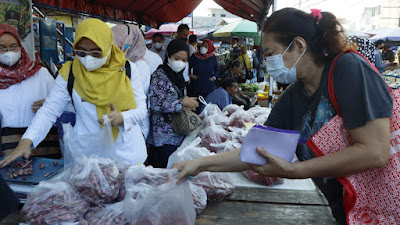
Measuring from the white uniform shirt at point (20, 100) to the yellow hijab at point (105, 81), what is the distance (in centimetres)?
46

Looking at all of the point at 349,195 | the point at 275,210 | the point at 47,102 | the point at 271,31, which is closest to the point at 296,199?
the point at 275,210

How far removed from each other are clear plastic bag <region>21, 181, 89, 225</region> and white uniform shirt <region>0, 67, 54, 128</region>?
1.28 metres

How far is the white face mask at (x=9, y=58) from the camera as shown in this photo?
2.36 metres

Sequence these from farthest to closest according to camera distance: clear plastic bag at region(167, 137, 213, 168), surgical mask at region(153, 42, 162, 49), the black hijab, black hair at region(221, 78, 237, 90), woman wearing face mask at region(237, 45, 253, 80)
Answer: woman wearing face mask at region(237, 45, 253, 80)
surgical mask at region(153, 42, 162, 49)
black hair at region(221, 78, 237, 90)
the black hijab
clear plastic bag at region(167, 137, 213, 168)

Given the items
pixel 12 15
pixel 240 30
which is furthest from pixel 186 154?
pixel 240 30

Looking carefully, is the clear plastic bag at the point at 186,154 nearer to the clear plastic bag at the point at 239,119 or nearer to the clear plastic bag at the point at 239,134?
the clear plastic bag at the point at 239,134

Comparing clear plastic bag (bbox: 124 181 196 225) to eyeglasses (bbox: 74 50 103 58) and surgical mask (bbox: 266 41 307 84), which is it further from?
eyeglasses (bbox: 74 50 103 58)

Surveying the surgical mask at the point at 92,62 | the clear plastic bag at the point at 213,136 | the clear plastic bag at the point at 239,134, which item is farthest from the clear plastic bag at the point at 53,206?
the clear plastic bag at the point at 239,134

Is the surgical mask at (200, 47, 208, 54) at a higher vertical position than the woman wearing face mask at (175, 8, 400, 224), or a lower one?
higher

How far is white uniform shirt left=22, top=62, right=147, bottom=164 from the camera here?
2.06 metres

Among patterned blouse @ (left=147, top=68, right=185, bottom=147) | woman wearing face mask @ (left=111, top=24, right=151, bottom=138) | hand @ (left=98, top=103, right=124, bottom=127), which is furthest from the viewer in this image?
woman wearing face mask @ (left=111, top=24, right=151, bottom=138)

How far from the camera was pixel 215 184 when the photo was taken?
5.26 feet

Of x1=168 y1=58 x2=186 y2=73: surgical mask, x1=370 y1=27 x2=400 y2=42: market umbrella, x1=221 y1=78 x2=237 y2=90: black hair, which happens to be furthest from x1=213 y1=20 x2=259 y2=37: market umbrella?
x1=168 y1=58 x2=186 y2=73: surgical mask

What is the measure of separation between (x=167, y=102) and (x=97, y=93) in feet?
3.11
